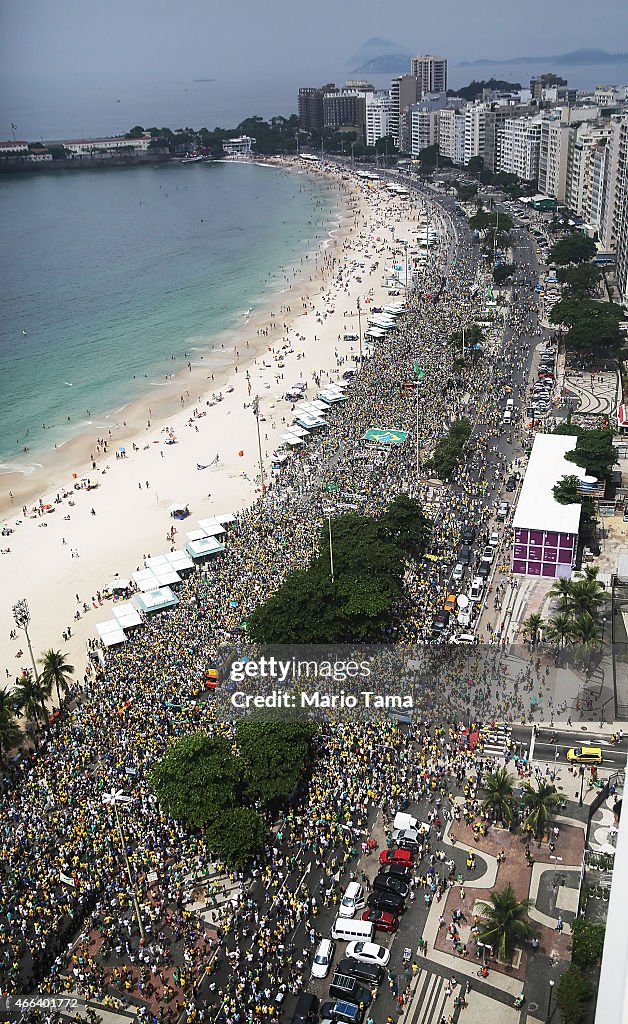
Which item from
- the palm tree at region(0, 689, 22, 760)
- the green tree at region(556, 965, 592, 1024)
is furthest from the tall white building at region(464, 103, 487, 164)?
the green tree at region(556, 965, 592, 1024)

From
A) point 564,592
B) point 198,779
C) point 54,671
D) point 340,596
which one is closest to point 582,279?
point 564,592

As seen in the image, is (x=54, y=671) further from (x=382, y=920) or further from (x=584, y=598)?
(x=584, y=598)

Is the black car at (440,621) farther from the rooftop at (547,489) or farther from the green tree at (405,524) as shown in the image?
the rooftop at (547,489)

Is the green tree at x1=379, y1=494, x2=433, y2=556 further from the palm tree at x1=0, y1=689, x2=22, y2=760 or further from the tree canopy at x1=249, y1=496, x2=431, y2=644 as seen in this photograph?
the palm tree at x1=0, y1=689, x2=22, y2=760

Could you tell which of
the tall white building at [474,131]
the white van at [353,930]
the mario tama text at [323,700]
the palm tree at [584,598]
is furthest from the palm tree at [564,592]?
the tall white building at [474,131]

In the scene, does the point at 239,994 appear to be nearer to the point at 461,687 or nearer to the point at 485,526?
the point at 461,687

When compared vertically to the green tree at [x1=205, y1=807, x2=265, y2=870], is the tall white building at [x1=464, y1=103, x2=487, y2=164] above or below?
above
